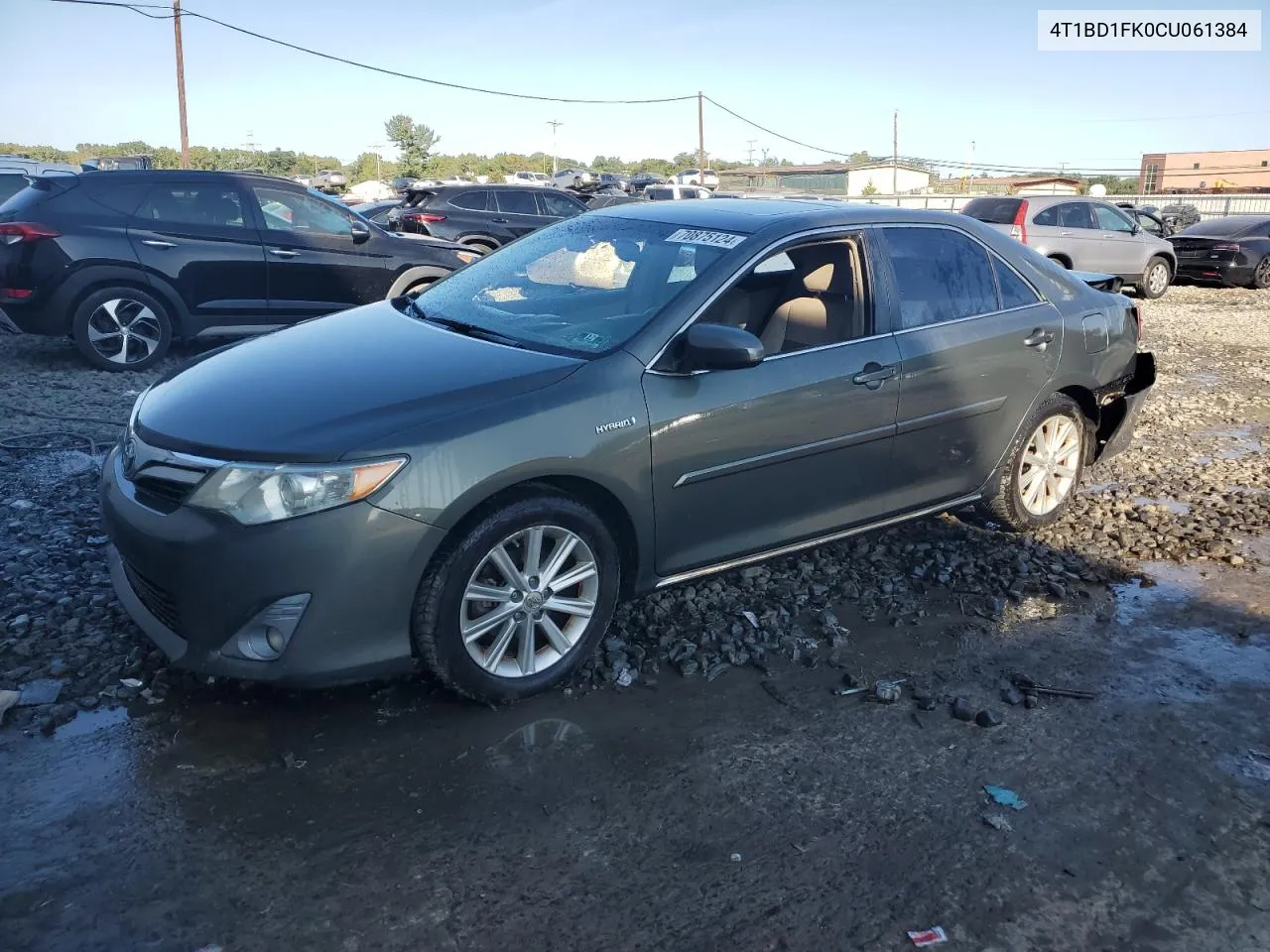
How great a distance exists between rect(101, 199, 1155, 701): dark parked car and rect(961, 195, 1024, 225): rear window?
11369 mm

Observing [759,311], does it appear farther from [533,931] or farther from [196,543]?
[533,931]

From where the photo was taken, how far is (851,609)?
15.1 feet

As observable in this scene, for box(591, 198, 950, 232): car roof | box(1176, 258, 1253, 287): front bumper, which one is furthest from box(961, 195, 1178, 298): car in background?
box(591, 198, 950, 232): car roof

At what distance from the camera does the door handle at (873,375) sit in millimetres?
4375

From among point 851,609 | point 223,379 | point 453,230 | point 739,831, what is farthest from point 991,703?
point 453,230

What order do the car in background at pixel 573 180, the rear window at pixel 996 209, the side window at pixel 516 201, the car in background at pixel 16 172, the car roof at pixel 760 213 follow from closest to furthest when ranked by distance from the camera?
the car roof at pixel 760 213 → the car in background at pixel 16 172 → the rear window at pixel 996 209 → the side window at pixel 516 201 → the car in background at pixel 573 180

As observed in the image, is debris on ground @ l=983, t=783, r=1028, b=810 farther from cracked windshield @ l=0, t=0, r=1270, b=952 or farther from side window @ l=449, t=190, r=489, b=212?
side window @ l=449, t=190, r=489, b=212

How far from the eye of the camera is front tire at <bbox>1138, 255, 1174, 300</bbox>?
683 inches

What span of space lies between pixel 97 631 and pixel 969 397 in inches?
152

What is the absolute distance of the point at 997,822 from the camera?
3.10 m

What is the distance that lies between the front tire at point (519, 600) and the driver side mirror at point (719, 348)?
0.71 metres

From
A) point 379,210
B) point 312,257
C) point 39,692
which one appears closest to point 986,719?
point 39,692

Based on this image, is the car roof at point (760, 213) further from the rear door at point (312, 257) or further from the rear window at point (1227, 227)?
the rear window at point (1227, 227)

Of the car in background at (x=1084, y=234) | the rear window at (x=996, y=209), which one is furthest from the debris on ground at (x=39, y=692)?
the car in background at (x=1084, y=234)
